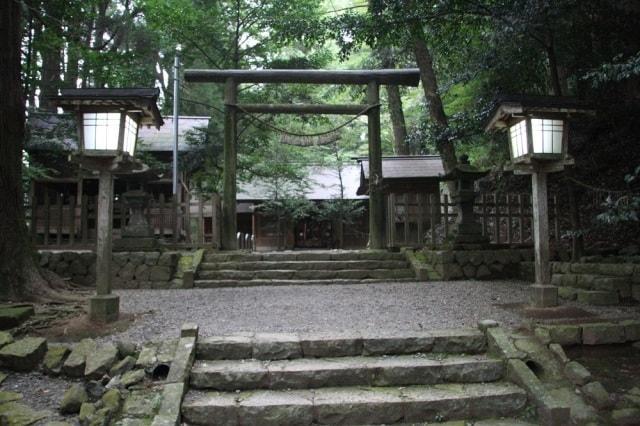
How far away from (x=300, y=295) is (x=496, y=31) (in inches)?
236

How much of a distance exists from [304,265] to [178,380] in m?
5.43

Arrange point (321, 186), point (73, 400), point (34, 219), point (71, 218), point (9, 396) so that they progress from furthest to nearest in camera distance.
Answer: point (321, 186) < point (71, 218) < point (34, 219) < point (9, 396) < point (73, 400)

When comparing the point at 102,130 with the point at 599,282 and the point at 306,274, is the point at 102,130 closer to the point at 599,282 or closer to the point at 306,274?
the point at 306,274

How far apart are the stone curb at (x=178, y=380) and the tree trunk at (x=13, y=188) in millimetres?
2477

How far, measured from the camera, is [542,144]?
5500 millimetres

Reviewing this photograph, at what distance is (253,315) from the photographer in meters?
5.72

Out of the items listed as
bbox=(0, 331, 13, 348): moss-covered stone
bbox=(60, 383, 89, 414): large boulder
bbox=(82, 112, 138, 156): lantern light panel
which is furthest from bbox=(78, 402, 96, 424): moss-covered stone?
bbox=(82, 112, 138, 156): lantern light panel

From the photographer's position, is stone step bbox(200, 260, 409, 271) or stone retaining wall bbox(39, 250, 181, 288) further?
stone step bbox(200, 260, 409, 271)

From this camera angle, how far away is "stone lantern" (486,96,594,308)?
5.46 metres

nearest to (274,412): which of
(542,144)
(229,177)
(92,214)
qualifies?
(542,144)

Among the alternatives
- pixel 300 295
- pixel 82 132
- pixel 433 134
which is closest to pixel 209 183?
pixel 433 134

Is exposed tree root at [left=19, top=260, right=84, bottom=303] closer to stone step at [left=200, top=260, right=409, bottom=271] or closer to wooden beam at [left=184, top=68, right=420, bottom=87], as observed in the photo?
stone step at [left=200, top=260, right=409, bottom=271]

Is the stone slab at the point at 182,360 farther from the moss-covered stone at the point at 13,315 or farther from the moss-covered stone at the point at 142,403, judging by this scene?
the moss-covered stone at the point at 13,315

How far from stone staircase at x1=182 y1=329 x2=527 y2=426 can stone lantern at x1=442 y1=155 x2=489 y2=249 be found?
14.7 feet
